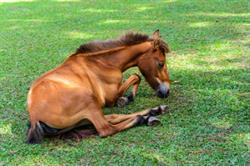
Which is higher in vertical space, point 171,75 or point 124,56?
point 124,56

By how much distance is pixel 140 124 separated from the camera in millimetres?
4375

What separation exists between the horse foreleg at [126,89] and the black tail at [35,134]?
1116mm

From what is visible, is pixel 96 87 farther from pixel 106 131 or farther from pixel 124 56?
pixel 106 131

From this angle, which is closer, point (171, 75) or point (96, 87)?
point (96, 87)

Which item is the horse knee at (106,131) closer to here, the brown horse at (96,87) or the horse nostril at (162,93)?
the brown horse at (96,87)

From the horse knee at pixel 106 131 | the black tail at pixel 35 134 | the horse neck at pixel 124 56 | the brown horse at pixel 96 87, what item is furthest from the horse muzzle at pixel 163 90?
the black tail at pixel 35 134

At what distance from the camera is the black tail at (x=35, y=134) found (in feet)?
13.2

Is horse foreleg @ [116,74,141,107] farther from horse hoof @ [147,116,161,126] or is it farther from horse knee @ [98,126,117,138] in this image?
horse knee @ [98,126,117,138]

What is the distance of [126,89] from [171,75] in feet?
3.07

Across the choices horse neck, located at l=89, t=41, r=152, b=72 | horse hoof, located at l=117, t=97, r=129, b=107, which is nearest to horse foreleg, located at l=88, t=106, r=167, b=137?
horse hoof, located at l=117, t=97, r=129, b=107

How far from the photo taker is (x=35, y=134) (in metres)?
4.07

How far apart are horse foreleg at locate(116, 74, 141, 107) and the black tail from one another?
112cm

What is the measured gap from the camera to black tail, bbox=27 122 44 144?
4.03m

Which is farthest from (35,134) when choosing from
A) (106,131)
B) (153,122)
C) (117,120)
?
(153,122)
